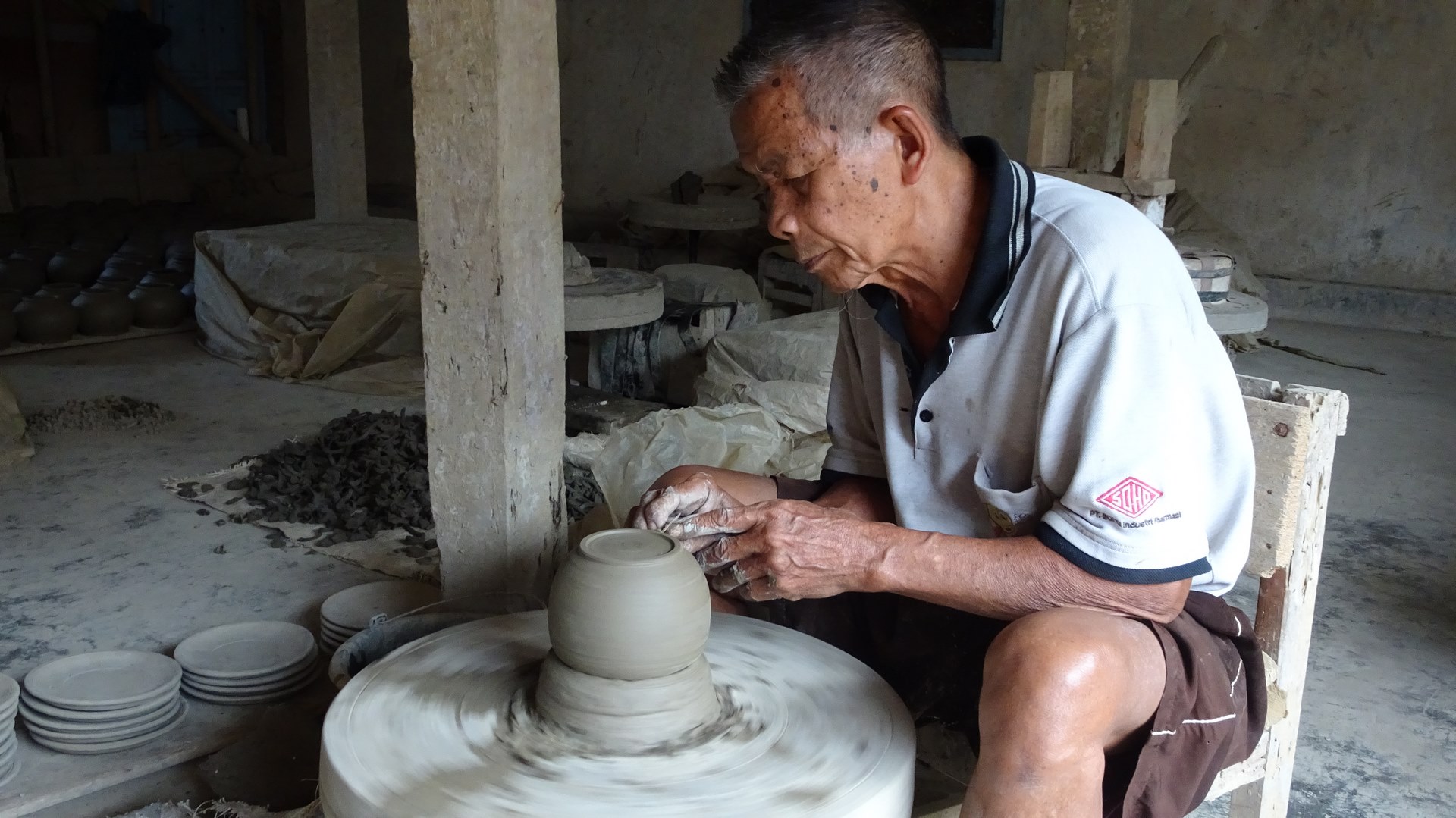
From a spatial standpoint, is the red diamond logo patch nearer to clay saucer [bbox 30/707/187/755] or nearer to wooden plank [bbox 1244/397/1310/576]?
wooden plank [bbox 1244/397/1310/576]

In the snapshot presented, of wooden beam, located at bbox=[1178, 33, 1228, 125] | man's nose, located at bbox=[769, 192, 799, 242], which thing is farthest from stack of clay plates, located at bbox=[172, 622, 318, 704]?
wooden beam, located at bbox=[1178, 33, 1228, 125]

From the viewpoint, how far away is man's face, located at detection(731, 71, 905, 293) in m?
1.66

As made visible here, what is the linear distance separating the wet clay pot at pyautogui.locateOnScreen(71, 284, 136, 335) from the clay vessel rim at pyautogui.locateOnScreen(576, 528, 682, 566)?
5609mm

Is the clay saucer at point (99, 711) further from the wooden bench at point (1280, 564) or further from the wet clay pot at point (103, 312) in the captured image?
the wet clay pot at point (103, 312)

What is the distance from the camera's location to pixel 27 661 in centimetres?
288

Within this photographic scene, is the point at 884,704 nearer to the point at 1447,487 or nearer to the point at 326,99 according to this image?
the point at 1447,487

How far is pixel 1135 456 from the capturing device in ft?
4.99

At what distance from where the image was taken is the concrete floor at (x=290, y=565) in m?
2.68

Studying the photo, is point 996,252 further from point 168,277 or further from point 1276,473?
point 168,277

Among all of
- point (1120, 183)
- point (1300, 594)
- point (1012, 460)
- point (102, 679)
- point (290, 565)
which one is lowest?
point (290, 565)

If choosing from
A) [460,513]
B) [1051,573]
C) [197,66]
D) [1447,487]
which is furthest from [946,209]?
[197,66]

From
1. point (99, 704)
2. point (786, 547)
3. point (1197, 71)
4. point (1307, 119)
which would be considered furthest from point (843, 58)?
point (1307, 119)

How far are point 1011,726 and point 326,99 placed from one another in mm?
6216

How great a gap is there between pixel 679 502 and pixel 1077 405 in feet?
2.12
